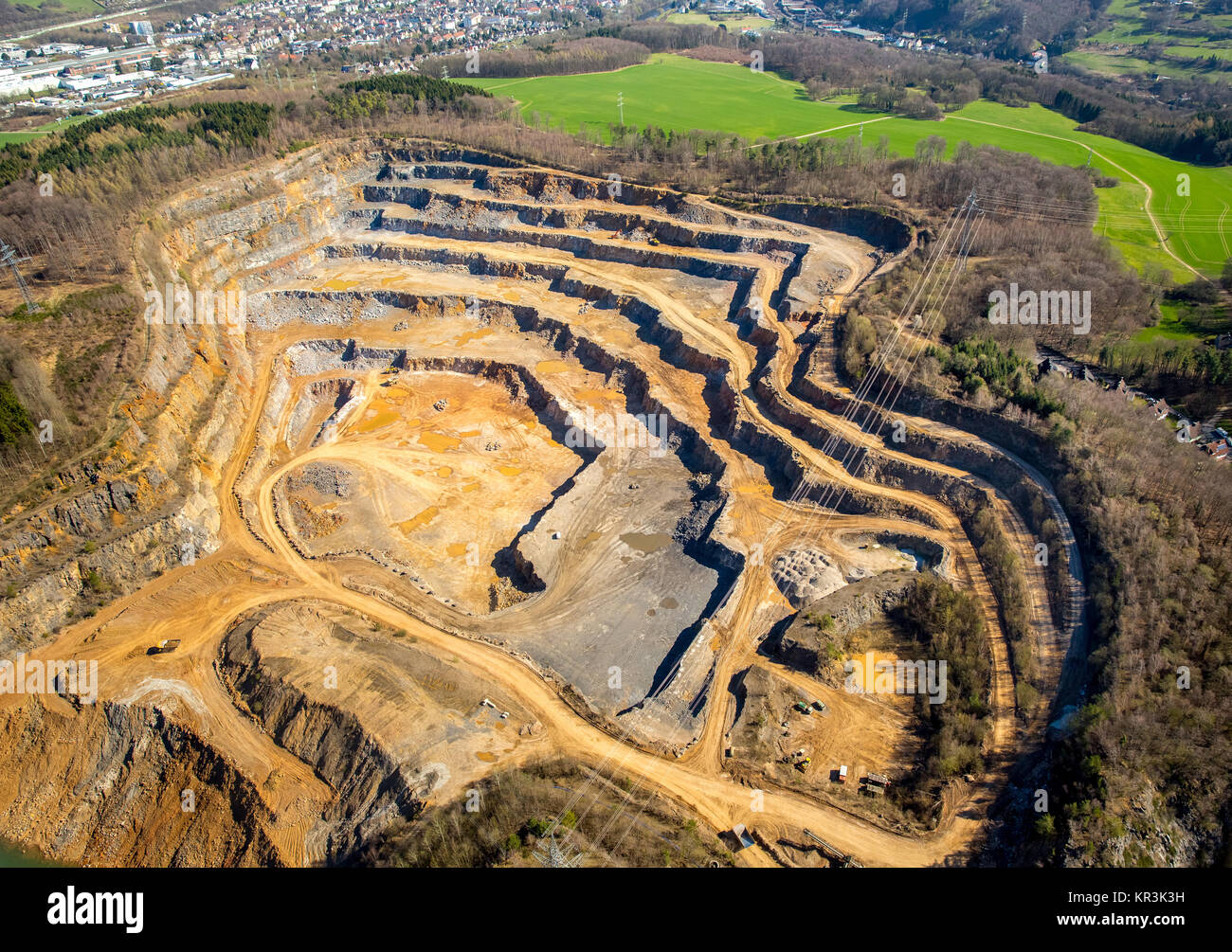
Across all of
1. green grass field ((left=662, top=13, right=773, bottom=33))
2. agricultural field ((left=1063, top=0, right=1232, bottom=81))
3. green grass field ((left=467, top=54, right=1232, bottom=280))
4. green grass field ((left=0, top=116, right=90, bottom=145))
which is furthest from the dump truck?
green grass field ((left=662, top=13, right=773, bottom=33))

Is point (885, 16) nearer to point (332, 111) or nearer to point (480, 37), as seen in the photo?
point (480, 37)

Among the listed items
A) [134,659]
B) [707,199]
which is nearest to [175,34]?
[707,199]

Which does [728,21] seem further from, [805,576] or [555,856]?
[555,856]

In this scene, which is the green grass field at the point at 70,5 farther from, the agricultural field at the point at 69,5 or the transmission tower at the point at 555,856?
the transmission tower at the point at 555,856

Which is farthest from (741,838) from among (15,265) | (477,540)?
(15,265)

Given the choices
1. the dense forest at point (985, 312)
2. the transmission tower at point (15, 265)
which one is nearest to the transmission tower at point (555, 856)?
the dense forest at point (985, 312)

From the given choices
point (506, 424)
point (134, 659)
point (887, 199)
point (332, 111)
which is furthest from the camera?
point (332, 111)
